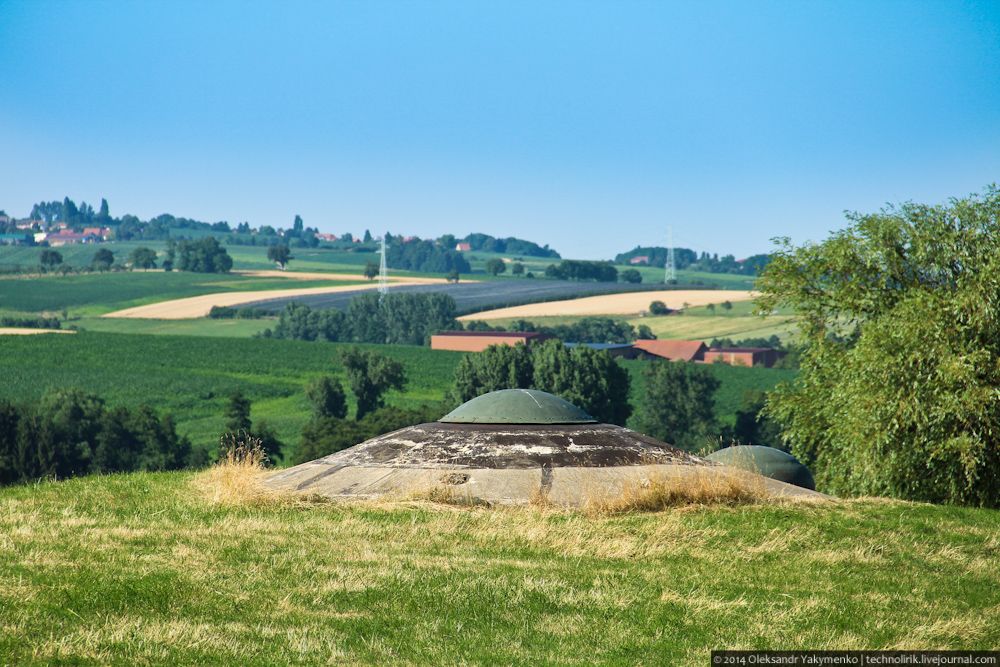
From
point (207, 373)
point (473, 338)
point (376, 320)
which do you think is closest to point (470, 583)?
point (207, 373)

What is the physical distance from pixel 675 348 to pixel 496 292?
50.4 m

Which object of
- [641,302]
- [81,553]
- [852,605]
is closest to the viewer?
[852,605]

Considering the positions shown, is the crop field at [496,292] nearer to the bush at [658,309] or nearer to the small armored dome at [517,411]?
the bush at [658,309]

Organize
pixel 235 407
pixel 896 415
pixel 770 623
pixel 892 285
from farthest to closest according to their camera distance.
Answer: pixel 235 407 < pixel 892 285 < pixel 896 415 < pixel 770 623

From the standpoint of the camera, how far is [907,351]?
26.5 meters

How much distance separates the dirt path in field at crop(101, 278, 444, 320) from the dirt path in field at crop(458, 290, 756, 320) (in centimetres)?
2653

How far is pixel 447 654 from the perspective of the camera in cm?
913

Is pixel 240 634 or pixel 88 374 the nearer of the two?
pixel 240 634

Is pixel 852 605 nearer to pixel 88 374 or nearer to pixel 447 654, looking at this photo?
pixel 447 654

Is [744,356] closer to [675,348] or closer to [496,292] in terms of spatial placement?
[675,348]

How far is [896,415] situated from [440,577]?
16.7 metres

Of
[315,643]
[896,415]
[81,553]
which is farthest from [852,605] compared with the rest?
[896,415]

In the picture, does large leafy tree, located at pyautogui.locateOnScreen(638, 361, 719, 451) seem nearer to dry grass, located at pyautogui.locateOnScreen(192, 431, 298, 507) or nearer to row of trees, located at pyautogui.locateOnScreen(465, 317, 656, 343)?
row of trees, located at pyautogui.locateOnScreen(465, 317, 656, 343)

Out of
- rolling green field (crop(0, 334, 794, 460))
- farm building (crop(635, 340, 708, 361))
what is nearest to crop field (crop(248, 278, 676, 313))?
farm building (crop(635, 340, 708, 361))
